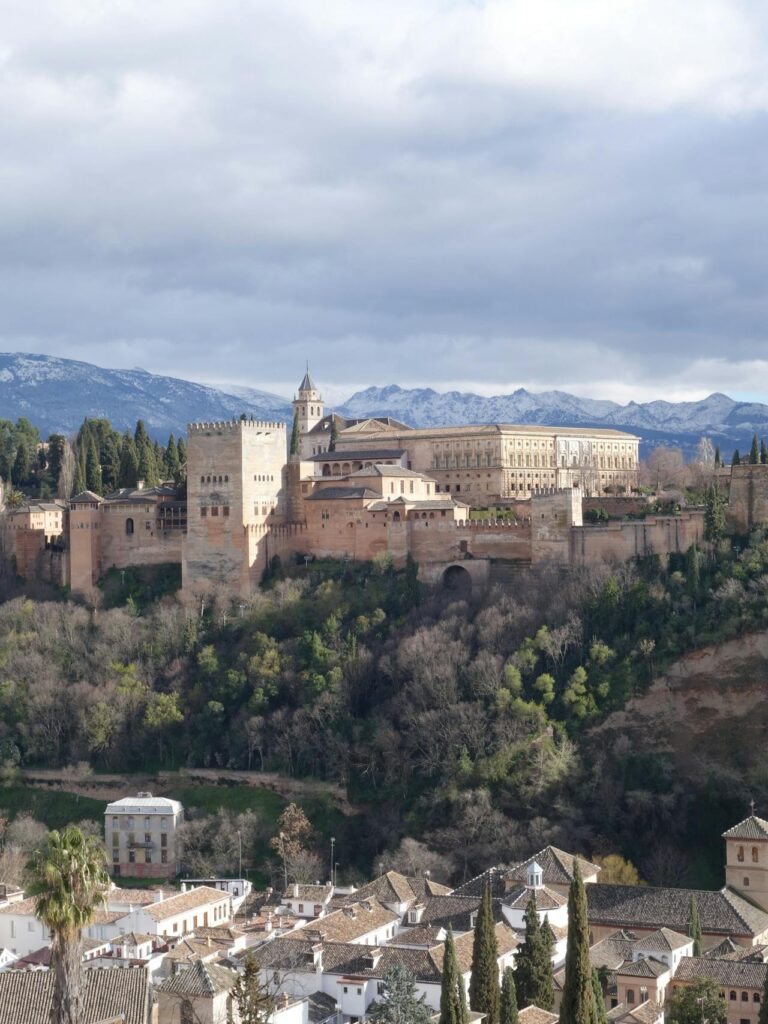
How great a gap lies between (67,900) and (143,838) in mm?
31400

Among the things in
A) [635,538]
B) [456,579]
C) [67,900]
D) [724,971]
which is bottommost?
[724,971]

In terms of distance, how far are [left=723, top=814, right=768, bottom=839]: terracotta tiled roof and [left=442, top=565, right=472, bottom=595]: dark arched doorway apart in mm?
17554

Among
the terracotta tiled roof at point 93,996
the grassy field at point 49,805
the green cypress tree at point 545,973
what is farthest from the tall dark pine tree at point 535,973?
the grassy field at point 49,805

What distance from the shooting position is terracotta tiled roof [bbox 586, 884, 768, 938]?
43.6 meters

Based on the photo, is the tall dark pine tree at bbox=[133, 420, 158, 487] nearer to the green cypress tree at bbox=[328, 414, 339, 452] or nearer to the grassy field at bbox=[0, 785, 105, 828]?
the green cypress tree at bbox=[328, 414, 339, 452]

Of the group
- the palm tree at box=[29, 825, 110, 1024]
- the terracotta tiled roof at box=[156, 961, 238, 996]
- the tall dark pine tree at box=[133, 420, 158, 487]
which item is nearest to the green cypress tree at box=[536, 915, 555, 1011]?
the terracotta tiled roof at box=[156, 961, 238, 996]

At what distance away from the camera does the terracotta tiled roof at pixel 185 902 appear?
45.9 metres

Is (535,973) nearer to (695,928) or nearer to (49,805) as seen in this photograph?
(695,928)

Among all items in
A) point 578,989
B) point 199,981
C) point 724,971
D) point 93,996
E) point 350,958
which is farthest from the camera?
point 350,958

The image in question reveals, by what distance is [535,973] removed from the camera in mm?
39406

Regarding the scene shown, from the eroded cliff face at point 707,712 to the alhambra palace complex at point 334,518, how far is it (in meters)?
4.92

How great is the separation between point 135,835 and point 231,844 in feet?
11.0

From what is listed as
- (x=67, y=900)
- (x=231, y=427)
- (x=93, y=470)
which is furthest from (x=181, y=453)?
(x=67, y=900)

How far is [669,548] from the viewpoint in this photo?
195ft
